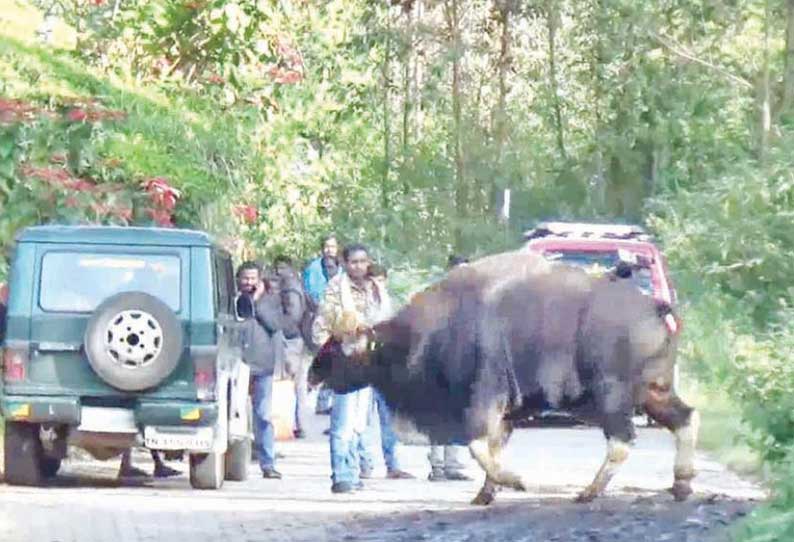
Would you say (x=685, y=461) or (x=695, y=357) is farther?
(x=695, y=357)

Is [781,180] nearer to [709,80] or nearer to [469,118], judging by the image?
[709,80]

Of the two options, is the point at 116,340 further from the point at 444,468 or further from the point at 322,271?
the point at 322,271

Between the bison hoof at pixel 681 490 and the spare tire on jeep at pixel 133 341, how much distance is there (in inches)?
147

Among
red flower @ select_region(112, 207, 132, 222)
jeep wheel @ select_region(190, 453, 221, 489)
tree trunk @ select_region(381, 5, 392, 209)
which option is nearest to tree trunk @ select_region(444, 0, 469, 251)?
tree trunk @ select_region(381, 5, 392, 209)

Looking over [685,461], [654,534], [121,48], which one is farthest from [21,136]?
[654,534]

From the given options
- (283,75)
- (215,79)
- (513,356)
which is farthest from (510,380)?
(283,75)

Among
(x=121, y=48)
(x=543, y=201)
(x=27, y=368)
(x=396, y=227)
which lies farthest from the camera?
(x=543, y=201)

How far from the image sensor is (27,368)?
1672cm

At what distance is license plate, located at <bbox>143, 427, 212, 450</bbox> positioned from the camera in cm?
1664

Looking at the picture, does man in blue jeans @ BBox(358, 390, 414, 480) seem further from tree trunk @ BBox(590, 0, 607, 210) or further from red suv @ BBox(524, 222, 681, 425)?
tree trunk @ BBox(590, 0, 607, 210)

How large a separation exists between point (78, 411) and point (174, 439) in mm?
727

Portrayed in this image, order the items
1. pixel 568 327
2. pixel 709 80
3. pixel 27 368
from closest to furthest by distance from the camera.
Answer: pixel 568 327, pixel 27 368, pixel 709 80

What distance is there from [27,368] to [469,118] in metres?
33.2

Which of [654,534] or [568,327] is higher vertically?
[568,327]
